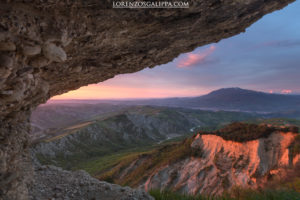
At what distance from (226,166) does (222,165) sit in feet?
1.63

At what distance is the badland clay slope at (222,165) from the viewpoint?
15.5 metres

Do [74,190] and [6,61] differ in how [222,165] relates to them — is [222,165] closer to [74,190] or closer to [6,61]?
[74,190]

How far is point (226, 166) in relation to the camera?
60.3ft

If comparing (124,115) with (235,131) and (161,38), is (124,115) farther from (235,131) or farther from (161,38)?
(161,38)

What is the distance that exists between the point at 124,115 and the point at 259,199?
115860 millimetres

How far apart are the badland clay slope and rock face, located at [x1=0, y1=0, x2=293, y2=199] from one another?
10619 mm

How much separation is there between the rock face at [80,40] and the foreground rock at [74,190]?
2768mm

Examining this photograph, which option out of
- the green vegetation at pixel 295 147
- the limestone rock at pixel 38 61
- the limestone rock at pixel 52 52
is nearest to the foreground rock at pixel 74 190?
the limestone rock at pixel 38 61

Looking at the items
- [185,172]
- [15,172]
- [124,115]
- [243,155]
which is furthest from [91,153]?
[15,172]

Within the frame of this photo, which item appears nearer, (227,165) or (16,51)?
(16,51)

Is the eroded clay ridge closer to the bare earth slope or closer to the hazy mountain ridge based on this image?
the bare earth slope

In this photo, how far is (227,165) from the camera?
18547mm

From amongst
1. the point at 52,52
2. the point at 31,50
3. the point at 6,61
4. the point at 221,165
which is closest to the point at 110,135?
the point at 221,165

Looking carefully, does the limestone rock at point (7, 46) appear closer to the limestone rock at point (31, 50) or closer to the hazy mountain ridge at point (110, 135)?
the limestone rock at point (31, 50)
